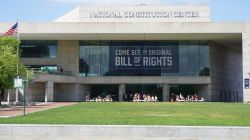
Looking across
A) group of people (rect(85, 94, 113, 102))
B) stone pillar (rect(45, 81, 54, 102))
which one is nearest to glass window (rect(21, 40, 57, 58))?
group of people (rect(85, 94, 113, 102))

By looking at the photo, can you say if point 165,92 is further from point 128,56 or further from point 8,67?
point 8,67

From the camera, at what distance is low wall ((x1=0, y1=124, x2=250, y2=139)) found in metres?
16.9

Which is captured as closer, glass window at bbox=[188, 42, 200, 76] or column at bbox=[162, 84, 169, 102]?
column at bbox=[162, 84, 169, 102]

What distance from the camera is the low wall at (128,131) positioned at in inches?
667

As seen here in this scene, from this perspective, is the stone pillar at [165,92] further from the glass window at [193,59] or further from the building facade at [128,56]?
the glass window at [193,59]

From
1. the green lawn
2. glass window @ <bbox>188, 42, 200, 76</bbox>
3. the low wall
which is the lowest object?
the low wall

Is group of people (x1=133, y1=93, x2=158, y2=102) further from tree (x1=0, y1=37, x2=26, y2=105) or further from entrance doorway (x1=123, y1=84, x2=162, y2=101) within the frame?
tree (x1=0, y1=37, x2=26, y2=105)

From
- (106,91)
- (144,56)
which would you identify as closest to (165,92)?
(144,56)

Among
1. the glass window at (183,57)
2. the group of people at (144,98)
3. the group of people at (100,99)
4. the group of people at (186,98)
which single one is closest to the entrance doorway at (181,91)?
the group of people at (186,98)

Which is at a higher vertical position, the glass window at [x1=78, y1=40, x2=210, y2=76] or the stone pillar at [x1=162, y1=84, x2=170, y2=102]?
the glass window at [x1=78, y1=40, x2=210, y2=76]

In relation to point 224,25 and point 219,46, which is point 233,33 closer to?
point 224,25

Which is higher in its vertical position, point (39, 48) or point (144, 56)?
point (39, 48)

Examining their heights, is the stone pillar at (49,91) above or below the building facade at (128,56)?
below

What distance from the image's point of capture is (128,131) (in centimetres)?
1720
